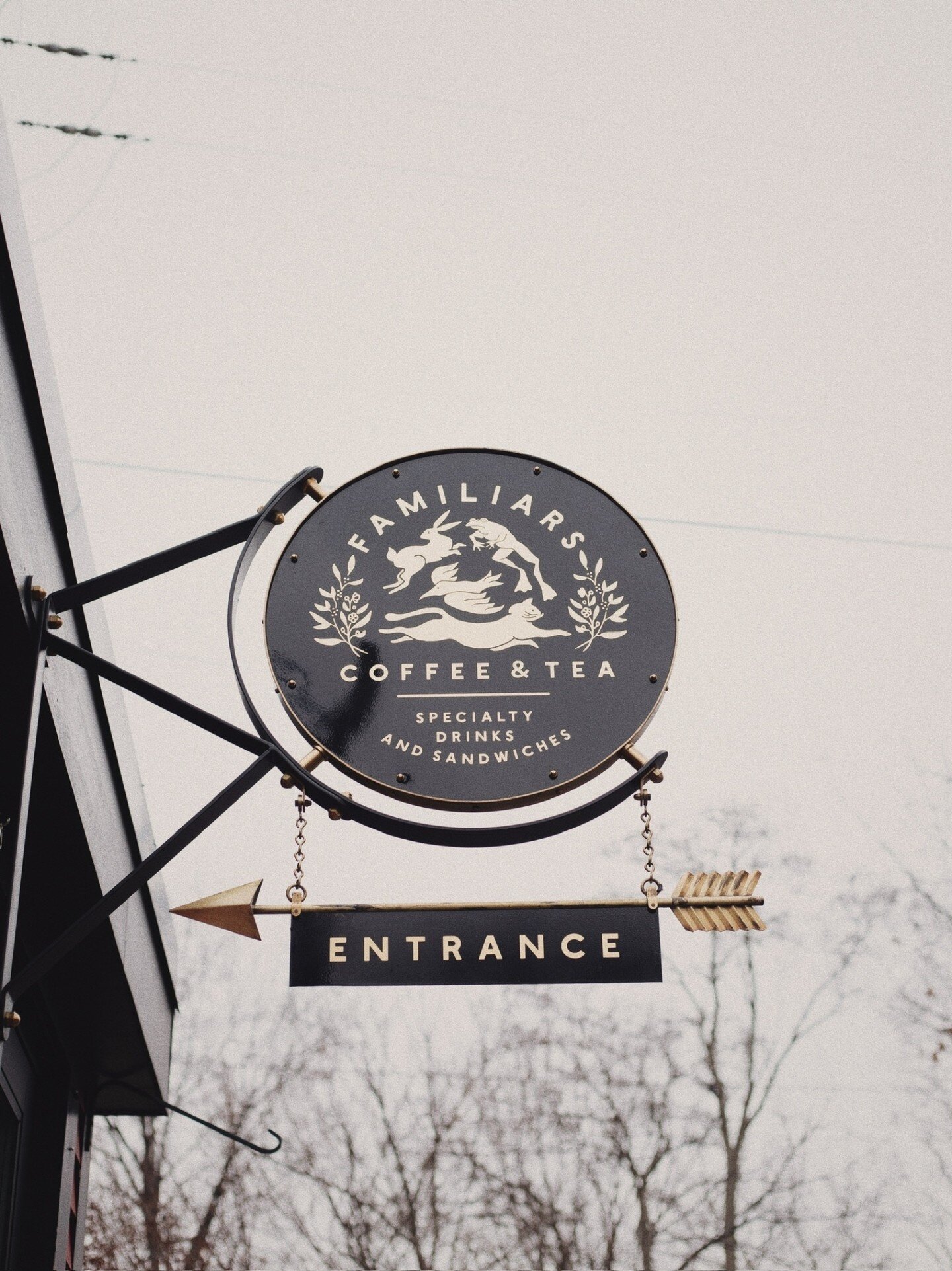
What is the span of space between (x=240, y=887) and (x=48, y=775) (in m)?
0.77

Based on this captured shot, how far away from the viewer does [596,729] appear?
3141 millimetres

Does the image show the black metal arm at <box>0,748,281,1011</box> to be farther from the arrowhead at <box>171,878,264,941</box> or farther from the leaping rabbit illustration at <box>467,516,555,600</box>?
the leaping rabbit illustration at <box>467,516,555,600</box>

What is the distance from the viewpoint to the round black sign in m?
3.09

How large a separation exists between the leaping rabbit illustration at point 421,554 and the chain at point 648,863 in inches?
33.2

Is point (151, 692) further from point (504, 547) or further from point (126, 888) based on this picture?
point (504, 547)

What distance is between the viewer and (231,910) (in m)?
3.05

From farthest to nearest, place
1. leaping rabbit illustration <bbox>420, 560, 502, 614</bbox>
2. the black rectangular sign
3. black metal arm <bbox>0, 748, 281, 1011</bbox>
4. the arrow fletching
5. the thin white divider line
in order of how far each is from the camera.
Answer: leaping rabbit illustration <bbox>420, 560, 502, 614</bbox>, the thin white divider line, the arrow fletching, the black rectangular sign, black metal arm <bbox>0, 748, 281, 1011</bbox>

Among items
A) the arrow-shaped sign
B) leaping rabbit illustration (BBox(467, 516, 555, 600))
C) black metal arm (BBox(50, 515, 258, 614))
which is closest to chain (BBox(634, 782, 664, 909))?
the arrow-shaped sign

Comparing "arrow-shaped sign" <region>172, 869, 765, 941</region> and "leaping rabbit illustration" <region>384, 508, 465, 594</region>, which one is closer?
"arrow-shaped sign" <region>172, 869, 765, 941</region>

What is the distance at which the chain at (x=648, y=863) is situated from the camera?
2949 mm

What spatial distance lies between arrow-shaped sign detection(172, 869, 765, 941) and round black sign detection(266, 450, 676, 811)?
0.88 feet

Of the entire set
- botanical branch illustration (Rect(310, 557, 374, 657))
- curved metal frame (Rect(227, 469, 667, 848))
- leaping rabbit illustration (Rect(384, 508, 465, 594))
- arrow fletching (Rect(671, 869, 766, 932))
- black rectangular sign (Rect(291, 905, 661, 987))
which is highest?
leaping rabbit illustration (Rect(384, 508, 465, 594))

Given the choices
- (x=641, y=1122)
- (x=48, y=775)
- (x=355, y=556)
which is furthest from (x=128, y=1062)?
(x=641, y=1122)

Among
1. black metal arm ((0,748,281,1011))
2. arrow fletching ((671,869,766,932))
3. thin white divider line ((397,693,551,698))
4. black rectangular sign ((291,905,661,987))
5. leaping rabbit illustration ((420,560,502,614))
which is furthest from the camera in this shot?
leaping rabbit illustration ((420,560,502,614))
